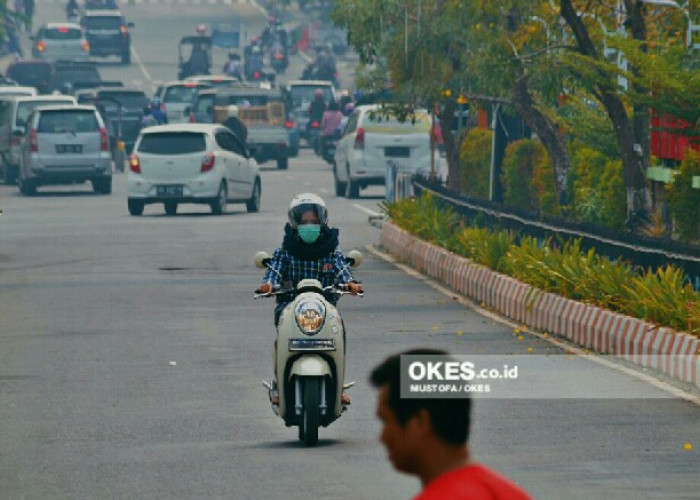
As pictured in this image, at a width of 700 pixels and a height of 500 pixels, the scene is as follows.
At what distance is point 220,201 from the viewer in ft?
129

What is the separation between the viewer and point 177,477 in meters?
11.5

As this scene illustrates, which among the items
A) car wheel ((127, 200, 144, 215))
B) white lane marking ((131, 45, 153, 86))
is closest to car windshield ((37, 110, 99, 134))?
car wheel ((127, 200, 144, 215))

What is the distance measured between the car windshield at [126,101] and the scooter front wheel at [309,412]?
5154 centimetres

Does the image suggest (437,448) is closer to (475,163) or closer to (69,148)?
(475,163)

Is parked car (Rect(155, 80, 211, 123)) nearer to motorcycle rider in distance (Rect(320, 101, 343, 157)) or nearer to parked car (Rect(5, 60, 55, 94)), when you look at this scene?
motorcycle rider in distance (Rect(320, 101, 343, 157))

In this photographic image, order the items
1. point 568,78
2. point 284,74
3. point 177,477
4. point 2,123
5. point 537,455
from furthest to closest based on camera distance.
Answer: point 284,74, point 2,123, point 568,78, point 537,455, point 177,477

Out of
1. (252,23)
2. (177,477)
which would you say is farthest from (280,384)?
(252,23)

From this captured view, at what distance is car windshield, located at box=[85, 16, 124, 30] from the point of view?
322 feet

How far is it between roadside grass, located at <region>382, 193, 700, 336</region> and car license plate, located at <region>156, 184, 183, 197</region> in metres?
11.7

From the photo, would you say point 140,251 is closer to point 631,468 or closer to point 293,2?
point 631,468

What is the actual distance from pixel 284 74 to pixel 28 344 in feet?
284

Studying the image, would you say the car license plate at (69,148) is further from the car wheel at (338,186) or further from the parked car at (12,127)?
the car wheel at (338,186)

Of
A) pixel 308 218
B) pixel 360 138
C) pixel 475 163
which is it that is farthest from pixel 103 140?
pixel 308 218

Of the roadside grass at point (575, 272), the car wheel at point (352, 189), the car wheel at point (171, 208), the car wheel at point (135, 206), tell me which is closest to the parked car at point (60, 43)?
the car wheel at point (352, 189)
